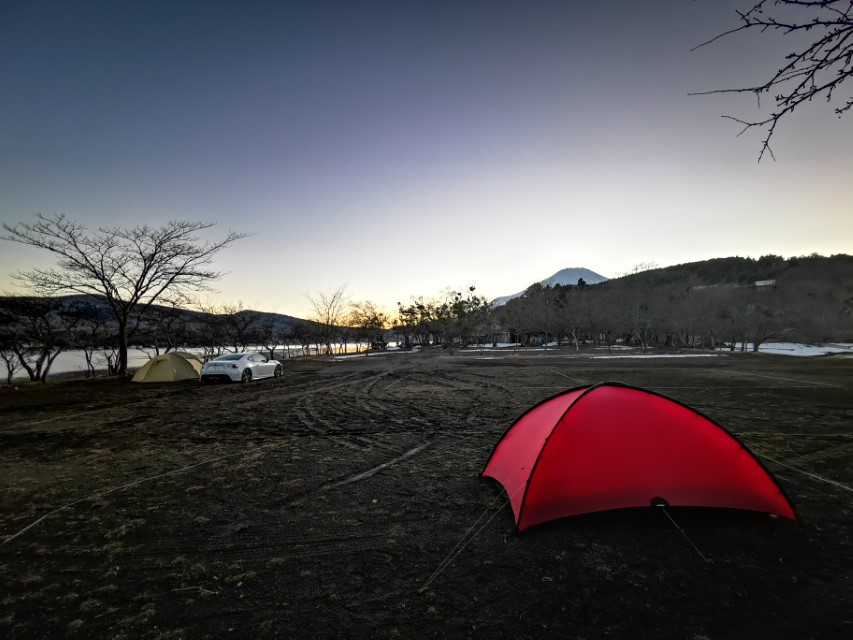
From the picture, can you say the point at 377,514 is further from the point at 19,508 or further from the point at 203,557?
the point at 19,508

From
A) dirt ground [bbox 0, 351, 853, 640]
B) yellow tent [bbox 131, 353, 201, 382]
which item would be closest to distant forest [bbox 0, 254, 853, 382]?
yellow tent [bbox 131, 353, 201, 382]

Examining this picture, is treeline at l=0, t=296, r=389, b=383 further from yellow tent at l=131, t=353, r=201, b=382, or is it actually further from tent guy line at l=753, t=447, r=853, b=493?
tent guy line at l=753, t=447, r=853, b=493

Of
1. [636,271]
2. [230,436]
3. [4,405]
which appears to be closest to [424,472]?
[230,436]

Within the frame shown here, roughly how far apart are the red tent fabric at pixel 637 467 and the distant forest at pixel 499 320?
79.2 ft

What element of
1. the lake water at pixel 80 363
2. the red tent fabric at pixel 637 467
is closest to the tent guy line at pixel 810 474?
the red tent fabric at pixel 637 467

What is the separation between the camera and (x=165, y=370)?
17.9 metres

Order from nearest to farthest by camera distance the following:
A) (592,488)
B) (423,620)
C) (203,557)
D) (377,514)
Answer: (423,620) → (203,557) → (592,488) → (377,514)

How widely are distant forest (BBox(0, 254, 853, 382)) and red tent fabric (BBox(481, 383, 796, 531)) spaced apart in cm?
2413

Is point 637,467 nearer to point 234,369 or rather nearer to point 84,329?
point 234,369

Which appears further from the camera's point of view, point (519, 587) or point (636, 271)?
point (636, 271)

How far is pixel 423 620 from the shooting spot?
2553 millimetres

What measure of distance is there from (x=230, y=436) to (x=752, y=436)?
10561 mm

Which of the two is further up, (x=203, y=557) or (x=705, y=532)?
(x=203, y=557)

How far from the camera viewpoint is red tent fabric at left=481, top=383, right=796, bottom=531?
12.7ft
